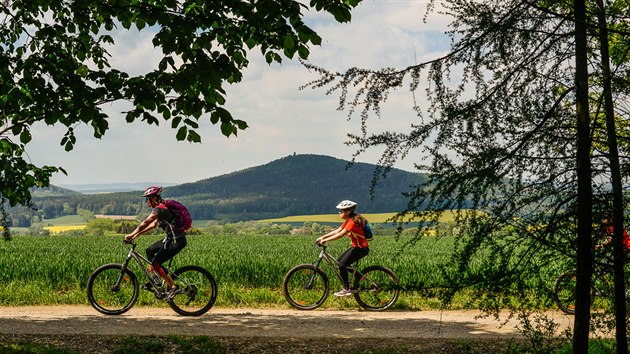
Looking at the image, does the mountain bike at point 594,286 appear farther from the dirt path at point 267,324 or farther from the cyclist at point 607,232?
the dirt path at point 267,324

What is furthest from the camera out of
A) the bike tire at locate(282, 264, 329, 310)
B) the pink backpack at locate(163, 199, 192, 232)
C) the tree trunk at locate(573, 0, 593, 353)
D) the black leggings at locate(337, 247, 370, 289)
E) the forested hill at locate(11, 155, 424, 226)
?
the forested hill at locate(11, 155, 424, 226)

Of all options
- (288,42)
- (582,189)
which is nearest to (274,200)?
(288,42)

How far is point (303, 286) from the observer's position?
1290 centimetres

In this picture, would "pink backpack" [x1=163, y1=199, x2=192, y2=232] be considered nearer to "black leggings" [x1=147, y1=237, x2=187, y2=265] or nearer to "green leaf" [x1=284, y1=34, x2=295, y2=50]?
Result: "black leggings" [x1=147, y1=237, x2=187, y2=265]

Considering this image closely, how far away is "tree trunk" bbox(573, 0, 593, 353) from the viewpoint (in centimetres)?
594

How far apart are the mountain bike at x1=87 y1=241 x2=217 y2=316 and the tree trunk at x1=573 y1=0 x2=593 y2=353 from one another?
→ 692 centimetres

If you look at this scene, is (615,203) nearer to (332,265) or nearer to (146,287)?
(332,265)

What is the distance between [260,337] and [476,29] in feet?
18.5

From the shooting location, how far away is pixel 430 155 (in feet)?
19.8

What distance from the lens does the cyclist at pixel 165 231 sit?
10.9m

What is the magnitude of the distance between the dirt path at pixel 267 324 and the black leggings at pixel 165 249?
1.08m

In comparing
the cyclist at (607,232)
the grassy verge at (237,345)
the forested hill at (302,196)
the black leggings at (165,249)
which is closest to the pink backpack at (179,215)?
the black leggings at (165,249)

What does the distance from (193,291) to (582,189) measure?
24.7ft

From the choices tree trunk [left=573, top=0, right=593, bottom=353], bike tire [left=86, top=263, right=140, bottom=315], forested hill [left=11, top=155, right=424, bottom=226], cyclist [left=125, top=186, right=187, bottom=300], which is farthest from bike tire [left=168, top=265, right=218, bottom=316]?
forested hill [left=11, top=155, right=424, bottom=226]
